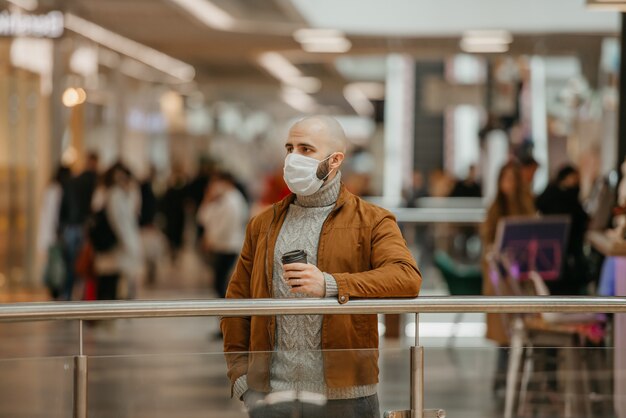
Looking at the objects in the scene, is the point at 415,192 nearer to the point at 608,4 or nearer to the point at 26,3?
the point at 26,3

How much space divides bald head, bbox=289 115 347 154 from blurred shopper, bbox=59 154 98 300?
10.5 meters

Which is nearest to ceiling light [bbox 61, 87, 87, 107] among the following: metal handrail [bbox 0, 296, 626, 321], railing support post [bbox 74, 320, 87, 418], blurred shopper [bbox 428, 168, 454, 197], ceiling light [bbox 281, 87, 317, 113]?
blurred shopper [bbox 428, 168, 454, 197]

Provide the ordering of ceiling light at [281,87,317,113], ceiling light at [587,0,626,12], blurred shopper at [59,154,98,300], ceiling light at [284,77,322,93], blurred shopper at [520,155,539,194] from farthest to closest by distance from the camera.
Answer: ceiling light at [281,87,317,113], ceiling light at [284,77,322,93], blurred shopper at [59,154,98,300], blurred shopper at [520,155,539,194], ceiling light at [587,0,626,12]

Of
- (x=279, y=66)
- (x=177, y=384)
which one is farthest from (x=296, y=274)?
(x=279, y=66)

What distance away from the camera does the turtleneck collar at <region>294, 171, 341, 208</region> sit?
417cm

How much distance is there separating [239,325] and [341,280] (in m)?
0.59

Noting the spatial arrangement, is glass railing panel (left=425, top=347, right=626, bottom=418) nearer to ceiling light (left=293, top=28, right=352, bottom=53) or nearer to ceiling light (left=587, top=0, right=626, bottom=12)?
ceiling light (left=587, top=0, right=626, bottom=12)

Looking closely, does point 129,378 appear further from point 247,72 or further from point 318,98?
point 318,98

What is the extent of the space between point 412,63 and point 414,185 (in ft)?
7.87

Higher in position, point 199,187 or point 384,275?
point 199,187

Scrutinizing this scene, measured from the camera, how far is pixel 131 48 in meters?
21.6

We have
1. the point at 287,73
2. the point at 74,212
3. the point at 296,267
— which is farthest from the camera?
the point at 287,73

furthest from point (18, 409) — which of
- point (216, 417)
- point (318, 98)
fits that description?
point (318, 98)

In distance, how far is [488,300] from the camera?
4395 millimetres
